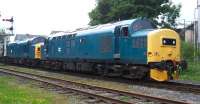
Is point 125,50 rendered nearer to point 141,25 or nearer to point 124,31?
point 124,31

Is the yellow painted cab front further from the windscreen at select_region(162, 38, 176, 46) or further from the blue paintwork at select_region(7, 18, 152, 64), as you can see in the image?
the blue paintwork at select_region(7, 18, 152, 64)

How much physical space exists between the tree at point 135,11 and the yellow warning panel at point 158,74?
17853mm

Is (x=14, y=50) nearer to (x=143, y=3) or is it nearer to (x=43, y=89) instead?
(x=143, y=3)

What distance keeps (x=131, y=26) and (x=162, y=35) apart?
186cm

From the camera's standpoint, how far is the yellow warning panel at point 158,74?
19.8 metres

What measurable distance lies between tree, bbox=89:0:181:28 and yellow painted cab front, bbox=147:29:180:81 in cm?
1713

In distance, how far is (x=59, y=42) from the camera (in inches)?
1242

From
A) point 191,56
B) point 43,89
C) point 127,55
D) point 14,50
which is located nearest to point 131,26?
point 127,55

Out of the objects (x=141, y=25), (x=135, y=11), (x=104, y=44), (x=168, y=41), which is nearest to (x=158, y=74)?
(x=168, y=41)

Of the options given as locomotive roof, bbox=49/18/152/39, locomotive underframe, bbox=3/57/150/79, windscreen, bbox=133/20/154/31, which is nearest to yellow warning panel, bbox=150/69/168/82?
locomotive underframe, bbox=3/57/150/79

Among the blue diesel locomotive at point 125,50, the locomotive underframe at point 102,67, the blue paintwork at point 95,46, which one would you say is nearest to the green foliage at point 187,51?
the locomotive underframe at point 102,67

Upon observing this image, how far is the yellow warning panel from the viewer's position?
1984 cm

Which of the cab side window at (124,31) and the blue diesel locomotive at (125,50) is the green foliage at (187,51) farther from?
the cab side window at (124,31)

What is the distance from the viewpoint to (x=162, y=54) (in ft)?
66.4
